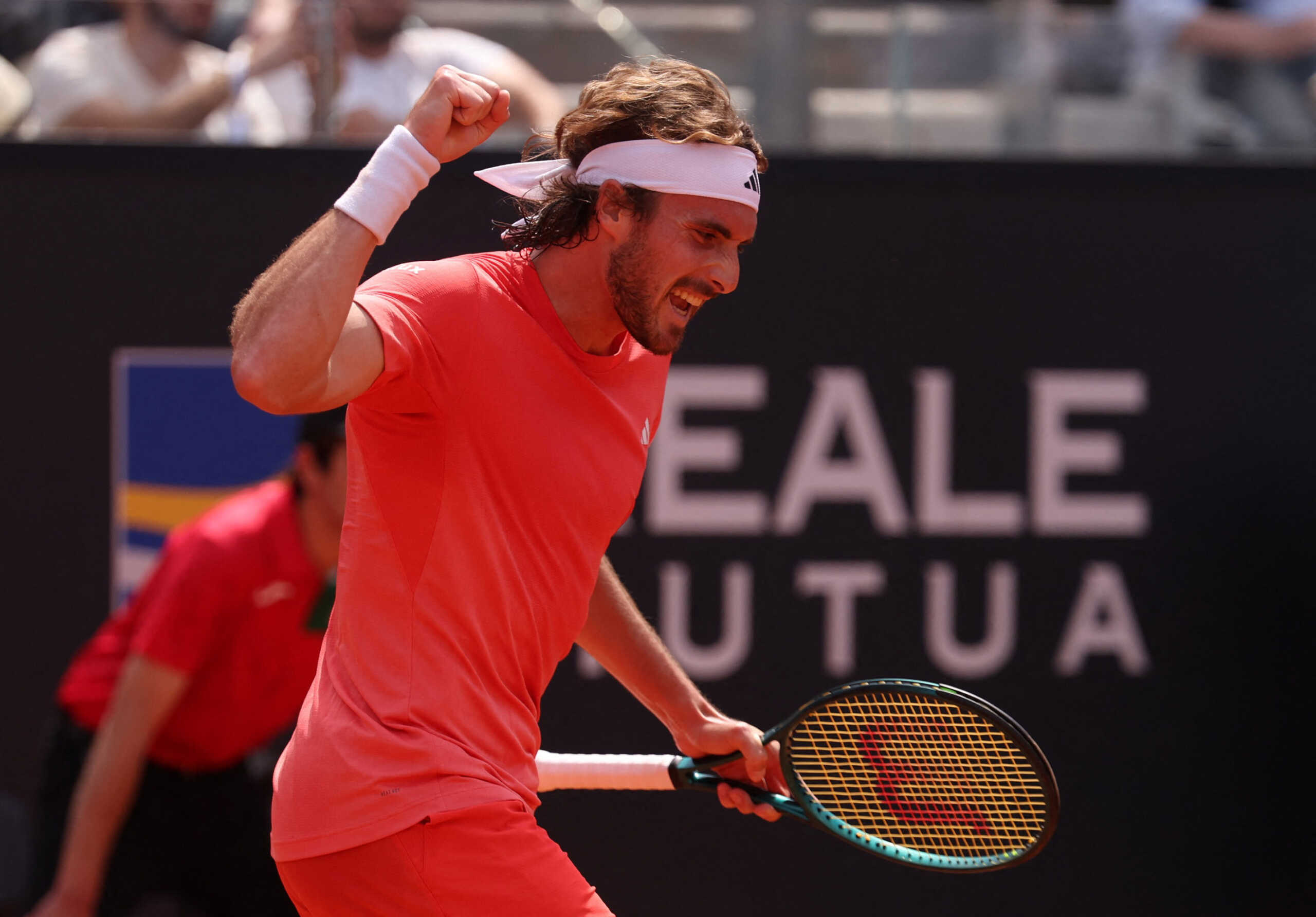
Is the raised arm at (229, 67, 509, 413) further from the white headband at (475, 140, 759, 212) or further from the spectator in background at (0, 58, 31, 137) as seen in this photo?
the spectator in background at (0, 58, 31, 137)

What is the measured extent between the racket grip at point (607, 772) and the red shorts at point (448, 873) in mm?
403

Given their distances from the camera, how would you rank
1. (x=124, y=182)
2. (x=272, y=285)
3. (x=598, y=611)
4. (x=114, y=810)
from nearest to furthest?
(x=272, y=285)
(x=598, y=611)
(x=114, y=810)
(x=124, y=182)

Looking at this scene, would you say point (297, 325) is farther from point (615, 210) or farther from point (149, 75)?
point (149, 75)

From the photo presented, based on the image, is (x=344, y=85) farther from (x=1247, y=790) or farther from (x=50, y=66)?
(x=1247, y=790)

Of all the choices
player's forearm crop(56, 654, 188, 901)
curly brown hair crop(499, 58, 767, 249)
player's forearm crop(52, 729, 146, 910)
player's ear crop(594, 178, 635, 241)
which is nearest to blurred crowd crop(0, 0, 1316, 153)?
player's forearm crop(56, 654, 188, 901)

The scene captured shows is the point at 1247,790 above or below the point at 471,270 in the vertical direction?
below

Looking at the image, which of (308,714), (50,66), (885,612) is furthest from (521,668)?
(50,66)

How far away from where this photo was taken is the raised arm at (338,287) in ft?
5.60

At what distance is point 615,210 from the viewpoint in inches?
87.0

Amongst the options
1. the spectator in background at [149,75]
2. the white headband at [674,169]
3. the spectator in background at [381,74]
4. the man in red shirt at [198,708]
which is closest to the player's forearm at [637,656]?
the white headband at [674,169]

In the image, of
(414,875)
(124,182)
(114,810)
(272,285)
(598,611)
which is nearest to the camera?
(272,285)

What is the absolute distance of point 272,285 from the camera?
5.70 feet

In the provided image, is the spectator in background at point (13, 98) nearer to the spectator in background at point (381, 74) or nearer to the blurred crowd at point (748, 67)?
the blurred crowd at point (748, 67)

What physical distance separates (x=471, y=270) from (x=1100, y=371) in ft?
8.75
